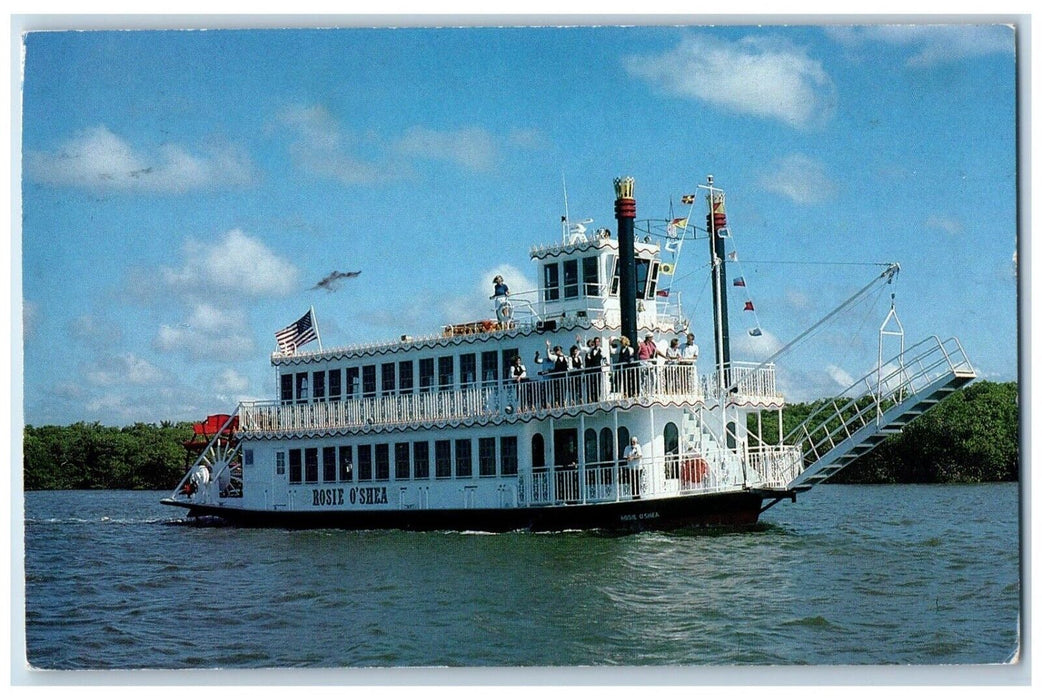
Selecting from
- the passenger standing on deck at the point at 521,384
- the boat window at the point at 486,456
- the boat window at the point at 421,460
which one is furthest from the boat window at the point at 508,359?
the boat window at the point at 421,460

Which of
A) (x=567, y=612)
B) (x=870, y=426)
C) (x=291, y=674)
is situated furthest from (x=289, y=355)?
(x=291, y=674)

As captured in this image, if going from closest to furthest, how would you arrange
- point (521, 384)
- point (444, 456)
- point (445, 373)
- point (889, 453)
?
point (521, 384) < point (444, 456) < point (445, 373) < point (889, 453)

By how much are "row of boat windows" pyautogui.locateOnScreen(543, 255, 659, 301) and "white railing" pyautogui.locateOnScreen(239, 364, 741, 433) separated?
80.5 inches

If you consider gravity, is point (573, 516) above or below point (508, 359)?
below

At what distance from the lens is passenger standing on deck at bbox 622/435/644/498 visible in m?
21.8

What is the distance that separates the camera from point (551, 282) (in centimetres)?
2519

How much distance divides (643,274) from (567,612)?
10.9m

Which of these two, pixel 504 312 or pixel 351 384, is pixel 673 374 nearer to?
pixel 504 312

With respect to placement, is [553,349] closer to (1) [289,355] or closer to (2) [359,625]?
(1) [289,355]

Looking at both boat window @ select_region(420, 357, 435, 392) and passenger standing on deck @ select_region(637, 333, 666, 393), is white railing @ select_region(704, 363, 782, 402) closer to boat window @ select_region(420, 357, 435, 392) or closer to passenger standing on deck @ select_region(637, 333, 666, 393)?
passenger standing on deck @ select_region(637, 333, 666, 393)

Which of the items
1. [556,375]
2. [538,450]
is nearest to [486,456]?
[538,450]

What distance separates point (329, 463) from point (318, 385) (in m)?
1.75

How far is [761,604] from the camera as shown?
50.5ft
